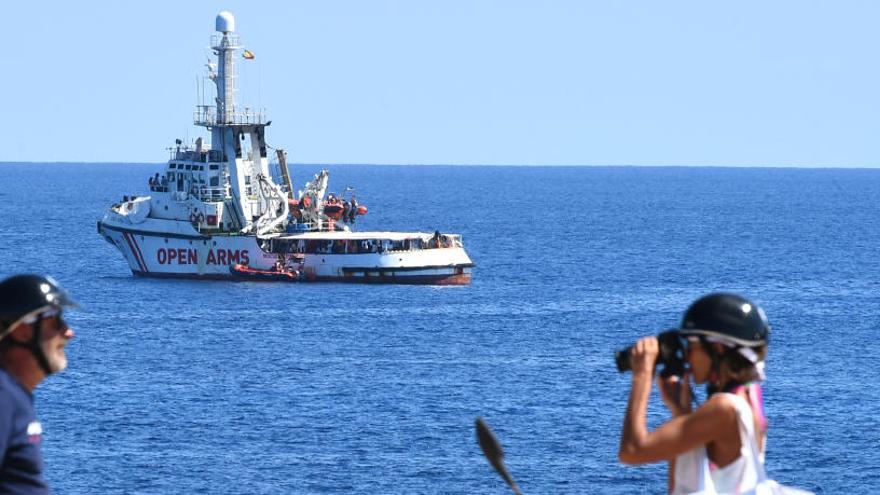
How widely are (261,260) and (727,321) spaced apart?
97.3m

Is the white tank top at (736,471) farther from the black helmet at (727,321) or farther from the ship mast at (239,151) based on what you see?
the ship mast at (239,151)

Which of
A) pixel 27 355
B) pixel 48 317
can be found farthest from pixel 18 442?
pixel 48 317

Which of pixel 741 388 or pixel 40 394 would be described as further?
pixel 40 394

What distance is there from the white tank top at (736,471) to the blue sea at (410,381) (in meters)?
40.8

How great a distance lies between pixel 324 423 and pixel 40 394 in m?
11.9

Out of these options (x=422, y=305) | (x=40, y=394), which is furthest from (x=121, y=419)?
(x=422, y=305)

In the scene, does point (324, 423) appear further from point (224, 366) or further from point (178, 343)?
point (178, 343)

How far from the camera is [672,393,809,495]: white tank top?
8906mm

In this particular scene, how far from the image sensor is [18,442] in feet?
28.0

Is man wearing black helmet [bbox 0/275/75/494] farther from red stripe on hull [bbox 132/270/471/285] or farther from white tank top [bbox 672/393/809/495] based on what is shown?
red stripe on hull [bbox 132/270/471/285]

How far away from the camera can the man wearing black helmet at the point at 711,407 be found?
28.7 feet

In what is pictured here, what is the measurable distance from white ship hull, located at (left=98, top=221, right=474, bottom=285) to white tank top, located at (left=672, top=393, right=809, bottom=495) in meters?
95.0

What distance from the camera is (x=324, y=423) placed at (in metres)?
62.0

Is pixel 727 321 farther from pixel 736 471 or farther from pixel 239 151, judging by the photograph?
pixel 239 151
